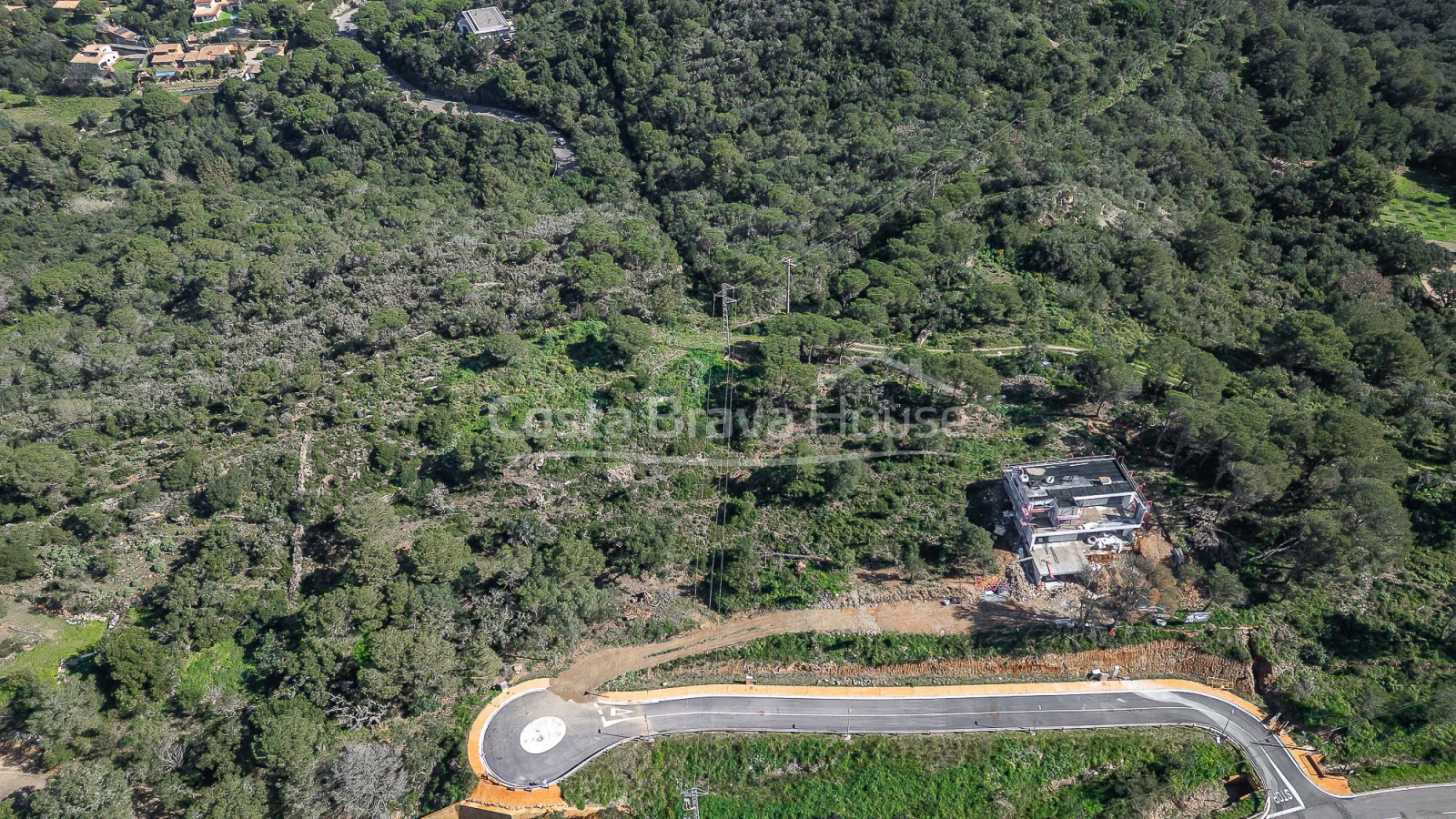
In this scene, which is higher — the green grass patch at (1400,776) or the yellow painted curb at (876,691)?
the green grass patch at (1400,776)

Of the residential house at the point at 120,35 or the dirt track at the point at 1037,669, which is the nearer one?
the dirt track at the point at 1037,669

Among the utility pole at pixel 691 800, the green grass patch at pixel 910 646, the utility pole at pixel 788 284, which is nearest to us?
the utility pole at pixel 691 800

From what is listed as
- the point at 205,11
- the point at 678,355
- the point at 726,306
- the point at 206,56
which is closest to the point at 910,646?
the point at 678,355

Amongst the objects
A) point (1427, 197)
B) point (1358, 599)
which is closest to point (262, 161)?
point (1358, 599)

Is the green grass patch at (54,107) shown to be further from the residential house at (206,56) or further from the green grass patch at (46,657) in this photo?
the green grass patch at (46,657)

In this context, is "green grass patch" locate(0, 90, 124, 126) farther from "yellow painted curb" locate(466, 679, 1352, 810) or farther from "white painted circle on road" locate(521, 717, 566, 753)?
"white painted circle on road" locate(521, 717, 566, 753)

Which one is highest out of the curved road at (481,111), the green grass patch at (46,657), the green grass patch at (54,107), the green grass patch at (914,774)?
the curved road at (481,111)

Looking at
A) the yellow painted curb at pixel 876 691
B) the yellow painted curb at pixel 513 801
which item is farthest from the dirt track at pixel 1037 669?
the yellow painted curb at pixel 513 801
